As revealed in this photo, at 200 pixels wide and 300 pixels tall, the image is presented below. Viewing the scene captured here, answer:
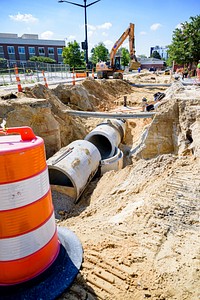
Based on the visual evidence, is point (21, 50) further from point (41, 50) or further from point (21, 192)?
point (21, 192)

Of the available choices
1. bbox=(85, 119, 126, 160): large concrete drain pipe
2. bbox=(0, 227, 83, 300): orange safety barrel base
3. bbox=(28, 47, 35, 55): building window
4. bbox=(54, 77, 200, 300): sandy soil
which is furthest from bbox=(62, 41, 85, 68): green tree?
bbox=(0, 227, 83, 300): orange safety barrel base

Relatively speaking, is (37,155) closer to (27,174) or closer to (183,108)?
(27,174)

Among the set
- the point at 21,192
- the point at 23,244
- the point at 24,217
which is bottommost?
the point at 23,244

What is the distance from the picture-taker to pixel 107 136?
32.6ft

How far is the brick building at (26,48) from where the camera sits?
1981 inches

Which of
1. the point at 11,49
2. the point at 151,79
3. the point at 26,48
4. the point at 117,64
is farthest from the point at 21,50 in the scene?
the point at 117,64

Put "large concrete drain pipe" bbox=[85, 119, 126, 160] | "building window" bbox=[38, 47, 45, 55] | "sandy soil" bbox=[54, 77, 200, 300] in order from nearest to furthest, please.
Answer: "sandy soil" bbox=[54, 77, 200, 300] → "large concrete drain pipe" bbox=[85, 119, 126, 160] → "building window" bbox=[38, 47, 45, 55]

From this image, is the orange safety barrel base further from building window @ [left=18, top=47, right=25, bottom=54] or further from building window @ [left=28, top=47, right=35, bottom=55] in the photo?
building window @ [left=28, top=47, right=35, bottom=55]

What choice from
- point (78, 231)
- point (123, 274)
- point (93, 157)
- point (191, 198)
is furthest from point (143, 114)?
point (123, 274)

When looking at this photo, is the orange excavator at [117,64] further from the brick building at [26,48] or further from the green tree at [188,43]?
the brick building at [26,48]

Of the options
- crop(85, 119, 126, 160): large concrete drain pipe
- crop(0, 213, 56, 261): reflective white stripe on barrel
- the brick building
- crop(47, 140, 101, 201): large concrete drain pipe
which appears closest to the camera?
crop(0, 213, 56, 261): reflective white stripe on barrel

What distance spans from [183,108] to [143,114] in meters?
2.23

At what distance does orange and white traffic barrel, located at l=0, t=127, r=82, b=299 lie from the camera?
6.05ft

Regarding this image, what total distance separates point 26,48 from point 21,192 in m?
58.9
